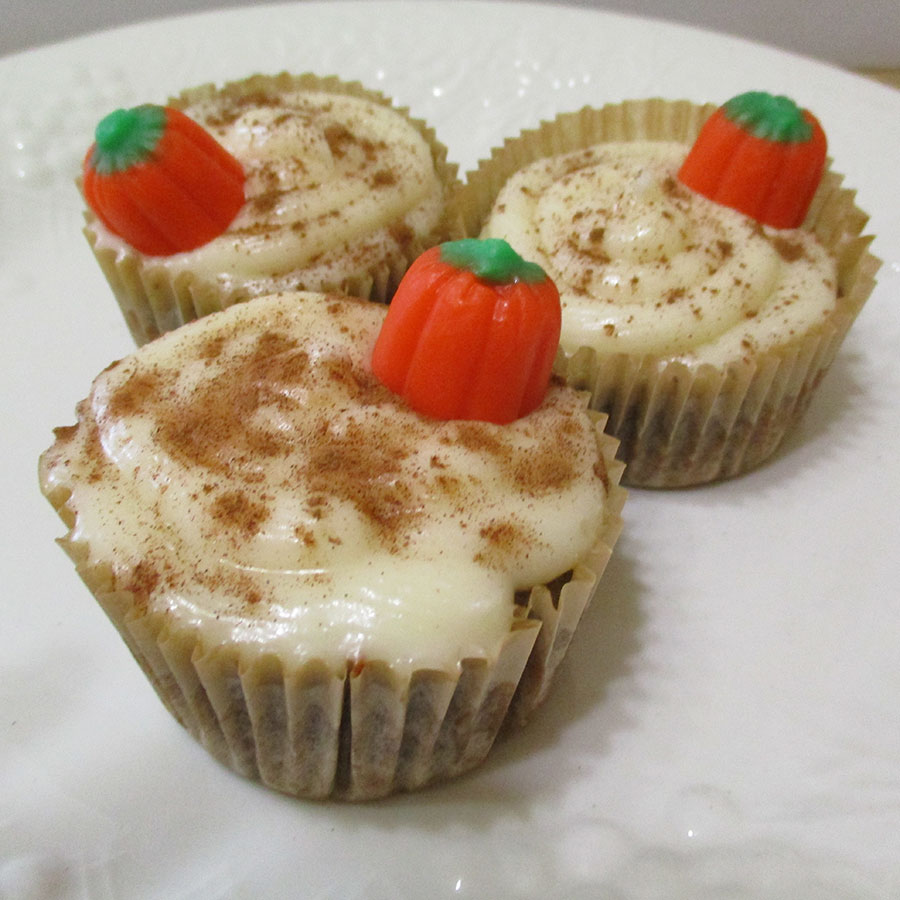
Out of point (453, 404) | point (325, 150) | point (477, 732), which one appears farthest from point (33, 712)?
point (325, 150)

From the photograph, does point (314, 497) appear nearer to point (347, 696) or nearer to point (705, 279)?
point (347, 696)

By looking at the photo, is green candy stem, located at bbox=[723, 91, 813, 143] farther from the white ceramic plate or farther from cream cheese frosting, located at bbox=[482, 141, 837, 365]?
the white ceramic plate

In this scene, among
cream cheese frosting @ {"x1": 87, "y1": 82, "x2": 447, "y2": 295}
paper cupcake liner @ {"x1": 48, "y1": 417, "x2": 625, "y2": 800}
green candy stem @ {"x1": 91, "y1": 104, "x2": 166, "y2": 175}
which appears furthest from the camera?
cream cheese frosting @ {"x1": 87, "y1": 82, "x2": 447, "y2": 295}

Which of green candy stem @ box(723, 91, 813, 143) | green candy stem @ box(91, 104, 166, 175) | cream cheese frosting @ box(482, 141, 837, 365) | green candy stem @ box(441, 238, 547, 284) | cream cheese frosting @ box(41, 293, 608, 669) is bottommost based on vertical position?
cream cheese frosting @ box(41, 293, 608, 669)

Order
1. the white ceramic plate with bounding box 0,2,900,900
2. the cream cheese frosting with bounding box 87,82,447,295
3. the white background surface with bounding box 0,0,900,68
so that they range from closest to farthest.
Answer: the white ceramic plate with bounding box 0,2,900,900 → the cream cheese frosting with bounding box 87,82,447,295 → the white background surface with bounding box 0,0,900,68

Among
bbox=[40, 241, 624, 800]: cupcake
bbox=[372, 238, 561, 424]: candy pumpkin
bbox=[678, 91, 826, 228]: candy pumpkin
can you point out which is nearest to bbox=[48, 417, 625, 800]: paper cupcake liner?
bbox=[40, 241, 624, 800]: cupcake

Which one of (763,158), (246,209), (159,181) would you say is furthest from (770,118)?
(159,181)

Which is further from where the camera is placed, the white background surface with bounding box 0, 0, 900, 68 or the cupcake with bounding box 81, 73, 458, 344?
the white background surface with bounding box 0, 0, 900, 68

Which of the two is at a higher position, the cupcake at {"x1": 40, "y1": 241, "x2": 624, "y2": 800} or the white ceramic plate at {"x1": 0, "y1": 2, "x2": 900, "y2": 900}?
the cupcake at {"x1": 40, "y1": 241, "x2": 624, "y2": 800}
